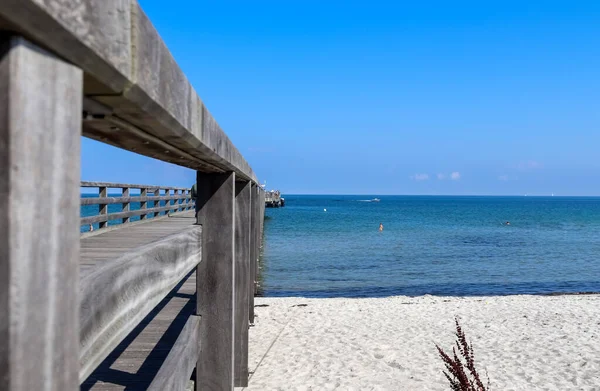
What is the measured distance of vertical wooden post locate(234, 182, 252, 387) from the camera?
17.0 feet

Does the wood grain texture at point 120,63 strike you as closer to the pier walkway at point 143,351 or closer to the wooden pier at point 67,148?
the wooden pier at point 67,148

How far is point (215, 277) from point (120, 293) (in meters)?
1.68

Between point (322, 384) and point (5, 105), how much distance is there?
6.17m

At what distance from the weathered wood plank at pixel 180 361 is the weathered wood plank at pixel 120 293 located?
0.32 meters

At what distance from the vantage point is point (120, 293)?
137 centimetres

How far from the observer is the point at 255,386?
19.9 ft

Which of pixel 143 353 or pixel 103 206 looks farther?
pixel 103 206

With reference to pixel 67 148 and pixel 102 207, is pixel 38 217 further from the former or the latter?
pixel 102 207

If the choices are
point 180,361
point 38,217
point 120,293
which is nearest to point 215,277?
point 180,361

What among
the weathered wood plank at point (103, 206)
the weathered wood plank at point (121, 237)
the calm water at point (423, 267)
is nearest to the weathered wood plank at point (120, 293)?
the weathered wood plank at point (121, 237)

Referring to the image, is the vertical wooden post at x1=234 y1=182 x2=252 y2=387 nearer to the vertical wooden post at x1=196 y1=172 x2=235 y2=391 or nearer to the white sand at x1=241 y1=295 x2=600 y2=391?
the white sand at x1=241 y1=295 x2=600 y2=391

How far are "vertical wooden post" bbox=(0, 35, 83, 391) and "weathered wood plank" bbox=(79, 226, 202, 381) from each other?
0.26m

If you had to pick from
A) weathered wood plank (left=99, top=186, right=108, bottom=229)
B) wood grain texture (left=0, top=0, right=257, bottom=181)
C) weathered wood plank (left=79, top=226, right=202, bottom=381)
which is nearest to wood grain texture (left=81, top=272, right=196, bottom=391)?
weathered wood plank (left=79, top=226, right=202, bottom=381)

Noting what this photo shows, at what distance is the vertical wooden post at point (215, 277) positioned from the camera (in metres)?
3.00
